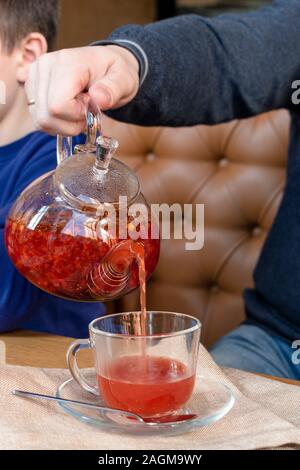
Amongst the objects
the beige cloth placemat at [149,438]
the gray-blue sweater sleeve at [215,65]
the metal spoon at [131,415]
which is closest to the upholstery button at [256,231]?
the gray-blue sweater sleeve at [215,65]

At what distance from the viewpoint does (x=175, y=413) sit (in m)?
0.61

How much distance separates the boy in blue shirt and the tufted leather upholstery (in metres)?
0.41

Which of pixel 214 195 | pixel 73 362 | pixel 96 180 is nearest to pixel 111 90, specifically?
pixel 96 180

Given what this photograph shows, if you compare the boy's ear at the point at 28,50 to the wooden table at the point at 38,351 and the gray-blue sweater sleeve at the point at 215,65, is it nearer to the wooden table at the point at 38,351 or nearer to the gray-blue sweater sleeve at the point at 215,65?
the gray-blue sweater sleeve at the point at 215,65

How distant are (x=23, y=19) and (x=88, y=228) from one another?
1.87 feet

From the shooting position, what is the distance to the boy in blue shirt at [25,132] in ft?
3.52

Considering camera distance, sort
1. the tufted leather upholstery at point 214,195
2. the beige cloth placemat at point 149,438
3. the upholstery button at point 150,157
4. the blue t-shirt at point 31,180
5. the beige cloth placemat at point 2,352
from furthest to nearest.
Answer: the upholstery button at point 150,157 < the tufted leather upholstery at point 214,195 < the blue t-shirt at point 31,180 < the beige cloth placemat at point 2,352 < the beige cloth placemat at point 149,438

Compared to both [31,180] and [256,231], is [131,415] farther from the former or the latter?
[256,231]

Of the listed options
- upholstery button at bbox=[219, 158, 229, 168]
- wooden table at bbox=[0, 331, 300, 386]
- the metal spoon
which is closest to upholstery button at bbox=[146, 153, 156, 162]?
upholstery button at bbox=[219, 158, 229, 168]

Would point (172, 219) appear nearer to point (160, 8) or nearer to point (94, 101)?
point (94, 101)

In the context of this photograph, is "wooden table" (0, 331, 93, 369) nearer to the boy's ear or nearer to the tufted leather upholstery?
the boy's ear

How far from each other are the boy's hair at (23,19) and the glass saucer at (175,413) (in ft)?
1.97

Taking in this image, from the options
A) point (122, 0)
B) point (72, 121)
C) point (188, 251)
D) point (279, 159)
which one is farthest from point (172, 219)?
point (122, 0)

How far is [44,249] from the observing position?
671mm
